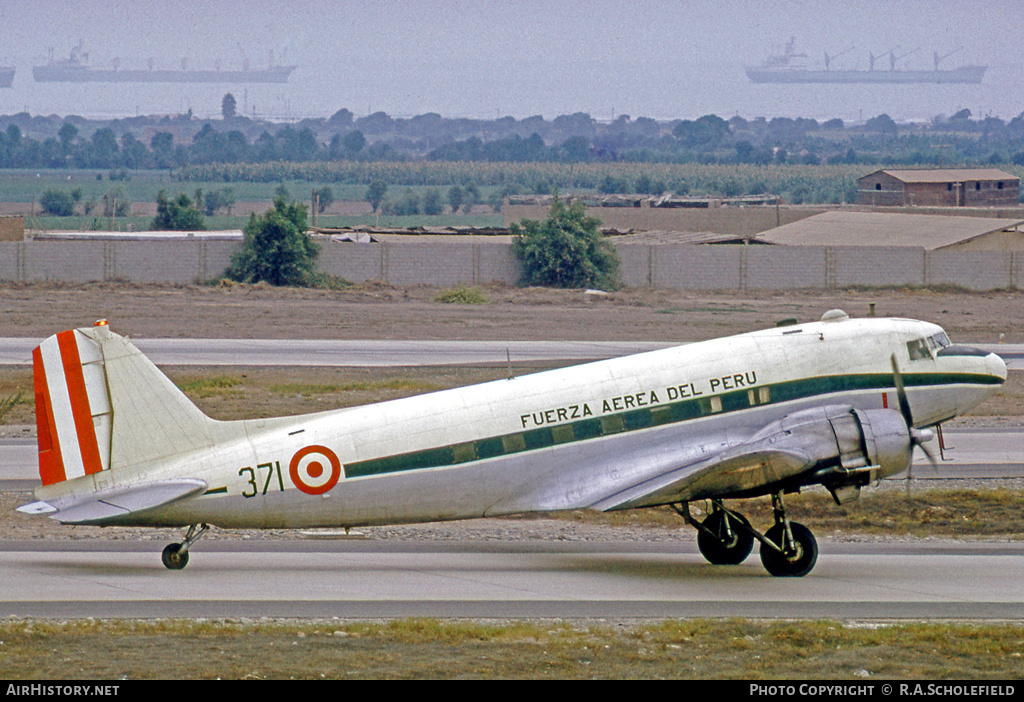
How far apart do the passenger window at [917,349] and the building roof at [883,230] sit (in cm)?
6965

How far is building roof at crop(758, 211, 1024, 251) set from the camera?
94062 millimetres

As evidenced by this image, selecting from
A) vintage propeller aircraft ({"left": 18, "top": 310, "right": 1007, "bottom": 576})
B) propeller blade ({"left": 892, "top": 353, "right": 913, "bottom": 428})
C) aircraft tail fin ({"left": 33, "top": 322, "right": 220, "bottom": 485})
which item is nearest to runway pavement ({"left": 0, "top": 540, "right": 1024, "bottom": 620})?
vintage propeller aircraft ({"left": 18, "top": 310, "right": 1007, "bottom": 576})

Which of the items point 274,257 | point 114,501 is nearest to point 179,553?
point 114,501

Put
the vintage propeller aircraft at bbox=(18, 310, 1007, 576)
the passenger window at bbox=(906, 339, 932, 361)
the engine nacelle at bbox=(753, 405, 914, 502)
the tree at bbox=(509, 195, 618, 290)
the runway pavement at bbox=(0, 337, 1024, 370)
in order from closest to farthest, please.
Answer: the vintage propeller aircraft at bbox=(18, 310, 1007, 576) → the engine nacelle at bbox=(753, 405, 914, 502) → the passenger window at bbox=(906, 339, 932, 361) → the runway pavement at bbox=(0, 337, 1024, 370) → the tree at bbox=(509, 195, 618, 290)

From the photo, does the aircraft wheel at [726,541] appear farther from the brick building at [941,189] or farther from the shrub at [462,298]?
the brick building at [941,189]

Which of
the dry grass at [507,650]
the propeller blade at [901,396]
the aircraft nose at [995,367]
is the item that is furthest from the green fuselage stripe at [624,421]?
the dry grass at [507,650]

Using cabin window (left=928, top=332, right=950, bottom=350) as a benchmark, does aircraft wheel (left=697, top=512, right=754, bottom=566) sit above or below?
below

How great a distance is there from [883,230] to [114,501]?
9093cm

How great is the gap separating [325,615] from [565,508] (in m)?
5.00

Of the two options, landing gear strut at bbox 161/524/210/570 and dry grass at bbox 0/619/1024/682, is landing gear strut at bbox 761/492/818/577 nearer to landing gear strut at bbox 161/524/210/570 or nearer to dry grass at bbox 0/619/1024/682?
dry grass at bbox 0/619/1024/682

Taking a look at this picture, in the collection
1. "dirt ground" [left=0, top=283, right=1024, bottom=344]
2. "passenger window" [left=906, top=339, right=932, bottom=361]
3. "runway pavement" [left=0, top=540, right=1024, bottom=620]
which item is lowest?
"runway pavement" [left=0, top=540, right=1024, bottom=620]

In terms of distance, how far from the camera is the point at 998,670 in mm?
16094

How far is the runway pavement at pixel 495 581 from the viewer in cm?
1953

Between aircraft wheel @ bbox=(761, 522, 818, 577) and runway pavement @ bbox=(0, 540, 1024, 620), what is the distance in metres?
0.22
